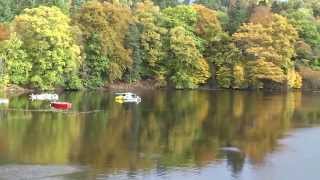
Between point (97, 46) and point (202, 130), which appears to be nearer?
point (202, 130)

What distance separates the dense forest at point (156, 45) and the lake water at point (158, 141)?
8477mm

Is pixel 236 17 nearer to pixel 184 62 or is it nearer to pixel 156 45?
pixel 184 62

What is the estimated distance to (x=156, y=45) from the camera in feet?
229

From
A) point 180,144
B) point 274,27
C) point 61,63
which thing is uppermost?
point 274,27

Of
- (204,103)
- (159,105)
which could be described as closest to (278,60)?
(204,103)

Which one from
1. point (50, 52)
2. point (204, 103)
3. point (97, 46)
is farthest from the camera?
point (97, 46)

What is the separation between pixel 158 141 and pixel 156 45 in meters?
38.0

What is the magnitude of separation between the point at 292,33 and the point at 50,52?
94.5 feet

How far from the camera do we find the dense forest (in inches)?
2338

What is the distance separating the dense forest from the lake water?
8.48m

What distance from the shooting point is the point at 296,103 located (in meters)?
55.8

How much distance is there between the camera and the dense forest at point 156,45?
2338 inches

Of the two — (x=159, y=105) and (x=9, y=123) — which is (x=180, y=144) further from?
(x=159, y=105)

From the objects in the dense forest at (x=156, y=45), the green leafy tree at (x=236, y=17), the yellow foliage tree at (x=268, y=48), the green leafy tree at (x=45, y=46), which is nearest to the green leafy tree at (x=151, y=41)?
the dense forest at (x=156, y=45)
